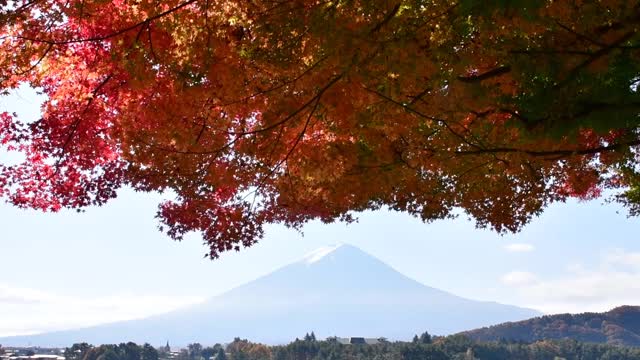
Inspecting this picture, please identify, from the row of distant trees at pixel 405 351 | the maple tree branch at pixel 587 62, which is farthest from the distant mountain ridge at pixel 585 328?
the maple tree branch at pixel 587 62

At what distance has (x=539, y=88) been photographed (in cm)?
591

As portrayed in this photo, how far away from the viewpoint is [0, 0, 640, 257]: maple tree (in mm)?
6016

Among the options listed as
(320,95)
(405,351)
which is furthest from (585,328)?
(320,95)

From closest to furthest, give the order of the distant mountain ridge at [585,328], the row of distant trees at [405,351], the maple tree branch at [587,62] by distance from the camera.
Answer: the maple tree branch at [587,62], the row of distant trees at [405,351], the distant mountain ridge at [585,328]

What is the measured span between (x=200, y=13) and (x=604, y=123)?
15.9 ft

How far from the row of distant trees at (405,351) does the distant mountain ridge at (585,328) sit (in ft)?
64.1

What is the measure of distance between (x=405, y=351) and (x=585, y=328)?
55300 millimetres

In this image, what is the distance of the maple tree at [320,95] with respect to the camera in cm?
602

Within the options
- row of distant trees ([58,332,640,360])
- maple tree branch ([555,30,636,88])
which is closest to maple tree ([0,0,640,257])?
maple tree branch ([555,30,636,88])

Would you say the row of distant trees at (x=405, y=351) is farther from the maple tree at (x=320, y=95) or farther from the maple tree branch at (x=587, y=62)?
the maple tree branch at (x=587, y=62)

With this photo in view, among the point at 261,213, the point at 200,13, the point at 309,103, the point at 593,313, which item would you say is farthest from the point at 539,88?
the point at 593,313

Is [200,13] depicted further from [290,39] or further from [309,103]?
[309,103]

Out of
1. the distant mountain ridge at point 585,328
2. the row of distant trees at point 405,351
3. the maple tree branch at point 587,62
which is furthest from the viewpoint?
the distant mountain ridge at point 585,328

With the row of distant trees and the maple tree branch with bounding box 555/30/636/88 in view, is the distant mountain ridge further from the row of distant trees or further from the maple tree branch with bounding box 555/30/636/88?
the maple tree branch with bounding box 555/30/636/88
